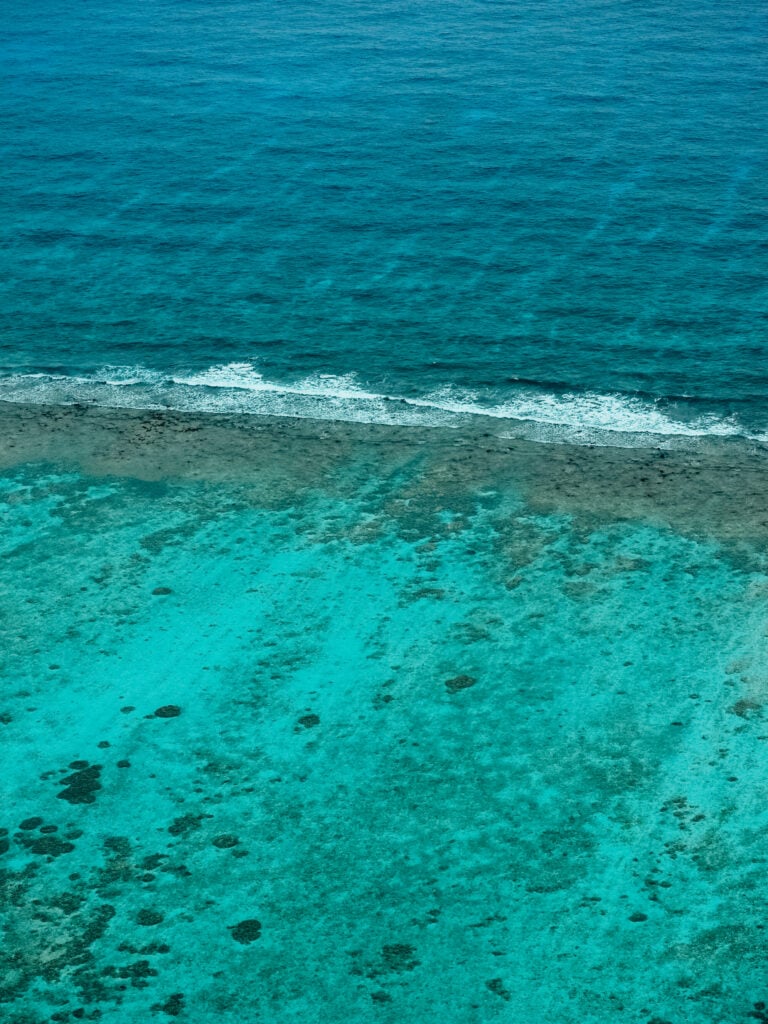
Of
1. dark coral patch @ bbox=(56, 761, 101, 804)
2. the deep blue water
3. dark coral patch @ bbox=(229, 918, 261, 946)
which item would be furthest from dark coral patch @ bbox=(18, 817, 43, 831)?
the deep blue water

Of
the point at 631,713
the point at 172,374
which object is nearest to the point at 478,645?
the point at 631,713

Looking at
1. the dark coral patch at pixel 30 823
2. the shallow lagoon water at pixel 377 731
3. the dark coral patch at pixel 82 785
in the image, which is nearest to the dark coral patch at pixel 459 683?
the shallow lagoon water at pixel 377 731

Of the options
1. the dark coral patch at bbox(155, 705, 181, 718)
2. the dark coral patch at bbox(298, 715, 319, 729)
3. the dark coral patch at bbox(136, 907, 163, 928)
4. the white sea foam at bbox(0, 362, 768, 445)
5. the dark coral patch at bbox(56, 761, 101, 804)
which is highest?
the white sea foam at bbox(0, 362, 768, 445)

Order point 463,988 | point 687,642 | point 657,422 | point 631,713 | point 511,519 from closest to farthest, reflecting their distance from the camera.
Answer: point 463,988 < point 631,713 < point 687,642 < point 511,519 < point 657,422

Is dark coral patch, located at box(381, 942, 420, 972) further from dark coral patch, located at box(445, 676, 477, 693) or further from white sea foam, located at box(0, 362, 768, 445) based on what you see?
white sea foam, located at box(0, 362, 768, 445)

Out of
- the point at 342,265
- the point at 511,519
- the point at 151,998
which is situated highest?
the point at 342,265

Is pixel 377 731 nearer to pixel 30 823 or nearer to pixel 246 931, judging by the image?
pixel 246 931

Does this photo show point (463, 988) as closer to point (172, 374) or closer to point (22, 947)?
point (22, 947)
